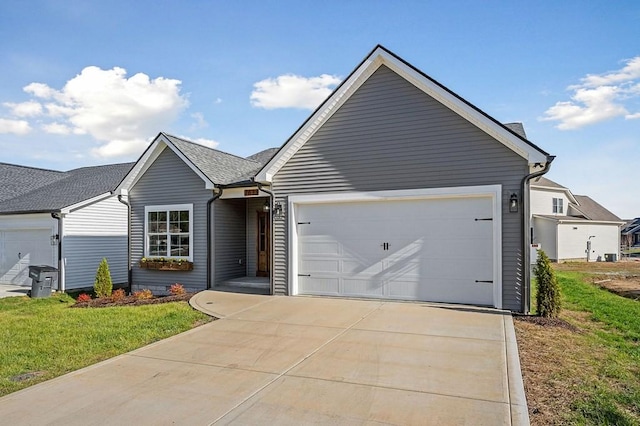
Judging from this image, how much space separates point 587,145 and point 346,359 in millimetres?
13860

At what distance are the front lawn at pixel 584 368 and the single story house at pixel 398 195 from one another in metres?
1.46

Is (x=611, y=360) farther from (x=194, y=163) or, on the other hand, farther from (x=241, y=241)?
(x=194, y=163)

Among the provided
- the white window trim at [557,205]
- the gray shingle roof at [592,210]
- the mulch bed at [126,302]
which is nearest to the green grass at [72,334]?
the mulch bed at [126,302]

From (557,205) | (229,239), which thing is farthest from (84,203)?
(557,205)

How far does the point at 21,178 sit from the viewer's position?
19.9 m

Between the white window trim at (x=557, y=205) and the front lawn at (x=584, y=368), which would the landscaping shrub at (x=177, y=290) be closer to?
the front lawn at (x=584, y=368)

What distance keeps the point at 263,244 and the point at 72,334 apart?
22.9ft

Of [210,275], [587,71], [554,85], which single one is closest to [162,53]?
[210,275]

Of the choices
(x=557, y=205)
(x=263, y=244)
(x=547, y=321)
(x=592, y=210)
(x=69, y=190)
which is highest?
(x=69, y=190)

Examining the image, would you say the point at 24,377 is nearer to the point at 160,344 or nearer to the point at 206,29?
the point at 160,344

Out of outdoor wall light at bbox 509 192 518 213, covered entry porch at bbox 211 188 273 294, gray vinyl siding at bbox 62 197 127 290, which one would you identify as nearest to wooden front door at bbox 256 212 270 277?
covered entry porch at bbox 211 188 273 294

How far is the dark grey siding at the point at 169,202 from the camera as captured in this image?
12328 millimetres

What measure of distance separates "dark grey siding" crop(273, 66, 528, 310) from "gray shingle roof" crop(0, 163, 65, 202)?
48.6 feet

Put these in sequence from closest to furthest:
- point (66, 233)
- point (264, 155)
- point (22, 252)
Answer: point (66, 233) < point (22, 252) < point (264, 155)
